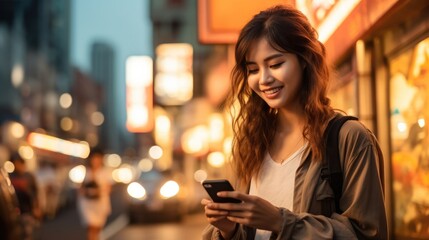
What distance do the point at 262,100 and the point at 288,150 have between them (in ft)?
0.97

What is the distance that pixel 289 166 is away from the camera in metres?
2.62

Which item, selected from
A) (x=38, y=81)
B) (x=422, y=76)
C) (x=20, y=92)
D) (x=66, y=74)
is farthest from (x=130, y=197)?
(x=66, y=74)

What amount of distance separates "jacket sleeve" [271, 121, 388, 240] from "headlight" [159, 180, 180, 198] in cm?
1974

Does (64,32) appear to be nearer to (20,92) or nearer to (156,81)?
(20,92)

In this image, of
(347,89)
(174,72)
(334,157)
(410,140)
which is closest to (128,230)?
(347,89)

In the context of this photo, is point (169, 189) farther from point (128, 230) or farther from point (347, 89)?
point (347, 89)

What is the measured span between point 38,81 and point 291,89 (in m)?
76.5

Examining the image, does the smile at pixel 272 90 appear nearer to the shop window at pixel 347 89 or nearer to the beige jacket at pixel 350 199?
the beige jacket at pixel 350 199

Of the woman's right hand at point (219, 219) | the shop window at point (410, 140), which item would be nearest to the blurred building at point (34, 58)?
the shop window at point (410, 140)

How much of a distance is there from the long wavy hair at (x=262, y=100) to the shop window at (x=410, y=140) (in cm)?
271

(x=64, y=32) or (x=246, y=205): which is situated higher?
(x=64, y=32)

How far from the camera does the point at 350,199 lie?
2340 millimetres

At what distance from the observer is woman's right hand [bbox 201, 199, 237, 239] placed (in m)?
2.49

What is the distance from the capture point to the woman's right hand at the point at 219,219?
2488mm
